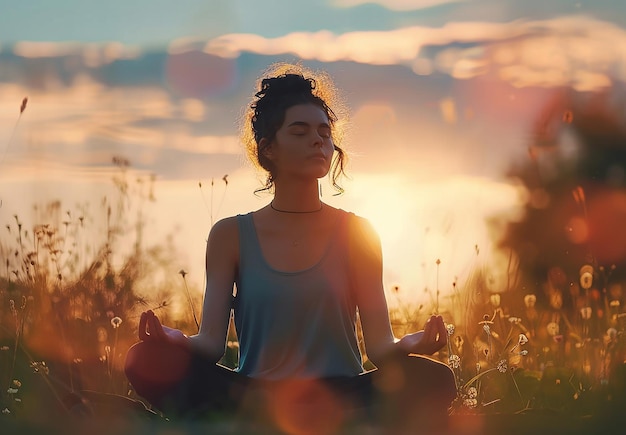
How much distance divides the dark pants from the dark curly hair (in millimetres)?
1160

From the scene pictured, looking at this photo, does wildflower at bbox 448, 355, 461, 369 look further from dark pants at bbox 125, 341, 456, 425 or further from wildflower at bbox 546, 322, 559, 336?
dark pants at bbox 125, 341, 456, 425

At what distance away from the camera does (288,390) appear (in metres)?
5.12

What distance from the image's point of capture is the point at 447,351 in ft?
22.4

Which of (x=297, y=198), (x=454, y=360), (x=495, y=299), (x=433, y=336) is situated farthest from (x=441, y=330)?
(x=495, y=299)

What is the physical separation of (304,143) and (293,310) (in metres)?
0.87

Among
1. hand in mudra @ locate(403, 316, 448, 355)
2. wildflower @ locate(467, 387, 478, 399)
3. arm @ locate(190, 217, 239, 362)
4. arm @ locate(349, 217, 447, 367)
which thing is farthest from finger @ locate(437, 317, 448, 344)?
wildflower @ locate(467, 387, 478, 399)

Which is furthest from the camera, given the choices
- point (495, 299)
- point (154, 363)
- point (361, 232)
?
point (495, 299)

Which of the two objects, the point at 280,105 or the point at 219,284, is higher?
the point at 280,105

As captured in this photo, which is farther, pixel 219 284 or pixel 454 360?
pixel 454 360

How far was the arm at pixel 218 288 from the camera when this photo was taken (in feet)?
17.4

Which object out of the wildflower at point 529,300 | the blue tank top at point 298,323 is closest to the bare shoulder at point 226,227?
the blue tank top at point 298,323

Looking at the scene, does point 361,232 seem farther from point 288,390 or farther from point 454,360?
point 454,360

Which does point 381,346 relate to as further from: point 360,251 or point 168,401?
point 168,401

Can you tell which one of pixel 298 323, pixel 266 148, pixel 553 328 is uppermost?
pixel 266 148
